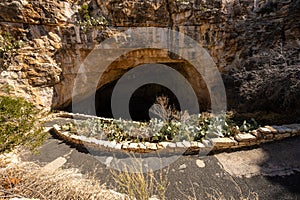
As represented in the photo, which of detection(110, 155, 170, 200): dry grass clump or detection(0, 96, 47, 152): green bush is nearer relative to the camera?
detection(110, 155, 170, 200): dry grass clump

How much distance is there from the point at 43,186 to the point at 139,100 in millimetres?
7494

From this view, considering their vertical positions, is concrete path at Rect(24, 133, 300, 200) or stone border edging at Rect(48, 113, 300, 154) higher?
stone border edging at Rect(48, 113, 300, 154)

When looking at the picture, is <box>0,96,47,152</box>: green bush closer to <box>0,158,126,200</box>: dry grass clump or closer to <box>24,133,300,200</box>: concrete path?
<box>0,158,126,200</box>: dry grass clump

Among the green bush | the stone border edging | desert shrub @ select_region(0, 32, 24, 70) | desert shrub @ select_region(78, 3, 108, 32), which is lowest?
the stone border edging

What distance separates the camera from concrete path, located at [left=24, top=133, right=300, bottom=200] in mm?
1907

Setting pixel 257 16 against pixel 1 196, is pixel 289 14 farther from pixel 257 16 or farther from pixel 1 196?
pixel 1 196

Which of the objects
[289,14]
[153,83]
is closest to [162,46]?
[153,83]

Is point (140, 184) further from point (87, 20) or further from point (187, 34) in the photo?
point (187, 34)

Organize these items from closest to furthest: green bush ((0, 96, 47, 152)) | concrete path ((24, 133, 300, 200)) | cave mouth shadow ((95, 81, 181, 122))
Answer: green bush ((0, 96, 47, 152)), concrete path ((24, 133, 300, 200)), cave mouth shadow ((95, 81, 181, 122))

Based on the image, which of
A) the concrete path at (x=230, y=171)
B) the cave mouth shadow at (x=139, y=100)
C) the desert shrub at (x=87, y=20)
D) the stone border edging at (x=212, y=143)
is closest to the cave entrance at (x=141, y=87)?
the cave mouth shadow at (x=139, y=100)

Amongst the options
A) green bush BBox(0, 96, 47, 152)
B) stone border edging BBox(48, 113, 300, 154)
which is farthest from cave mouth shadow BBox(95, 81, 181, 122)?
→ green bush BBox(0, 96, 47, 152)

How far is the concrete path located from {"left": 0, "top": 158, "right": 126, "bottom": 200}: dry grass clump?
0.42m

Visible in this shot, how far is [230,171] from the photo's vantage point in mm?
2299

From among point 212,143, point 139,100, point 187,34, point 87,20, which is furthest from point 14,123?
point 139,100
